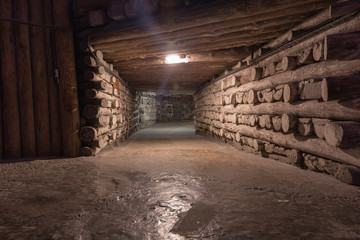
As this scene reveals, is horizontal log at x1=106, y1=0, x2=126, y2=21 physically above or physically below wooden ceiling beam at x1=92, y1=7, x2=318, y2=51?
above

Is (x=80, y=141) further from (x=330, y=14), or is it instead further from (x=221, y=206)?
(x=330, y=14)

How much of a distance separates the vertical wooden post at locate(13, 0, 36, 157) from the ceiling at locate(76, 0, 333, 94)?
1.15m

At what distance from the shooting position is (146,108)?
13797 millimetres

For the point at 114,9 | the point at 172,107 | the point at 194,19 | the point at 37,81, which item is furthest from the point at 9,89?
the point at 172,107

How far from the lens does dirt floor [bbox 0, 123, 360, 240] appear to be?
1487 millimetres

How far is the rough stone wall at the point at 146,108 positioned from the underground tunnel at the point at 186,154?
7094 millimetres

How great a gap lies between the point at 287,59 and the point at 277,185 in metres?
2.03

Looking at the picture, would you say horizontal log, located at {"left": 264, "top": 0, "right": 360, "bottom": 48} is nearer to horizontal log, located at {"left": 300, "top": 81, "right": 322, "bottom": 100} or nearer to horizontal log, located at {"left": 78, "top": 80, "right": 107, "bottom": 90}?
horizontal log, located at {"left": 300, "top": 81, "right": 322, "bottom": 100}

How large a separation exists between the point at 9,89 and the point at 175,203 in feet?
12.8

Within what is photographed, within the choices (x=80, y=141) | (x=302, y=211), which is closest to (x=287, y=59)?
(x=302, y=211)

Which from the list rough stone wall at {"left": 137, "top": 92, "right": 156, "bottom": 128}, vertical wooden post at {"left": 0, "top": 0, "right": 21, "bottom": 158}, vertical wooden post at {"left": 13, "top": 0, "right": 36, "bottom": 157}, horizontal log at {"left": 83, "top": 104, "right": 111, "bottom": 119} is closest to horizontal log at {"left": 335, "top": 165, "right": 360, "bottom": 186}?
horizontal log at {"left": 83, "top": 104, "right": 111, "bottom": 119}

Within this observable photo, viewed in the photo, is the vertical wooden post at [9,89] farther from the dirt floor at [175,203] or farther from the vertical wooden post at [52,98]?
the dirt floor at [175,203]

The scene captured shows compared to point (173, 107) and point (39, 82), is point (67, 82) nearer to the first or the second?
point (39, 82)

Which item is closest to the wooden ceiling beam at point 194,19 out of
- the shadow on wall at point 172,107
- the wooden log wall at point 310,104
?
the wooden log wall at point 310,104
